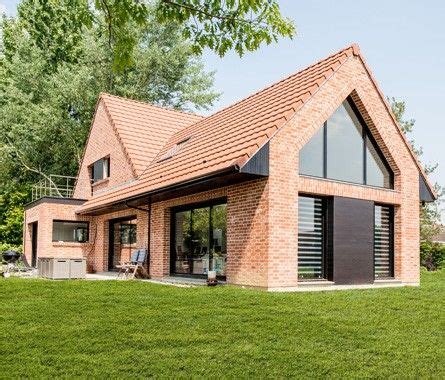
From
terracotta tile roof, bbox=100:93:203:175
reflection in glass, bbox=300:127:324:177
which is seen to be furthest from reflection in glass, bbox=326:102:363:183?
terracotta tile roof, bbox=100:93:203:175

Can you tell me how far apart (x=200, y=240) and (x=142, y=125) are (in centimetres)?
860

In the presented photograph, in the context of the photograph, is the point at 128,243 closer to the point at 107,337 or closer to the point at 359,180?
the point at 359,180

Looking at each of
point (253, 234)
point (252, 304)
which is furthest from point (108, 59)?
point (252, 304)

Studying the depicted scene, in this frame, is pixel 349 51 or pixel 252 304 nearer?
pixel 252 304

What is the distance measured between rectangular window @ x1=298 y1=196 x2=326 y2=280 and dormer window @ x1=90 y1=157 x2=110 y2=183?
37.7ft

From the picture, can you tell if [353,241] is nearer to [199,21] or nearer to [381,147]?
[381,147]

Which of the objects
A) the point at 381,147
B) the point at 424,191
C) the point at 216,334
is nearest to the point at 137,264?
the point at 381,147

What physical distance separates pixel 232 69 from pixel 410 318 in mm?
6796

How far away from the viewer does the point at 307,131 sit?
527 inches

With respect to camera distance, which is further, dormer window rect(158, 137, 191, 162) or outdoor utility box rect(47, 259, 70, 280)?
dormer window rect(158, 137, 191, 162)

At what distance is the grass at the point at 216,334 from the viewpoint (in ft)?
20.2

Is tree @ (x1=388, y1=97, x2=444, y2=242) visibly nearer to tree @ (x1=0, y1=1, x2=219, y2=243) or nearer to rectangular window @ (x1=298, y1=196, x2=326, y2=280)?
tree @ (x1=0, y1=1, x2=219, y2=243)

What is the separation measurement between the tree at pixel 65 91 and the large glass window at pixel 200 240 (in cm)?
1988

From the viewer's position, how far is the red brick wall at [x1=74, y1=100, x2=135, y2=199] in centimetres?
2043
